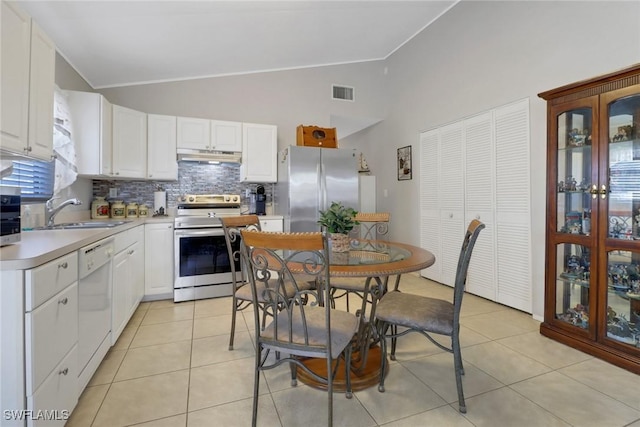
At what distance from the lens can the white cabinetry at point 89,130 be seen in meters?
2.80

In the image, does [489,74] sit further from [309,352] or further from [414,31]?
[309,352]

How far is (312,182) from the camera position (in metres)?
3.81

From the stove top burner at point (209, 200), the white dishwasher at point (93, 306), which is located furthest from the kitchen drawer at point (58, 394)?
the stove top burner at point (209, 200)

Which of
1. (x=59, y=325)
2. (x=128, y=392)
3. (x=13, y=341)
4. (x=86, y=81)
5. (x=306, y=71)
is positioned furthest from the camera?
(x=306, y=71)

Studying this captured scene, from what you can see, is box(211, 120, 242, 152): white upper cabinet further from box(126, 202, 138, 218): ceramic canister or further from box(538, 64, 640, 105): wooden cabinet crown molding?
box(538, 64, 640, 105): wooden cabinet crown molding

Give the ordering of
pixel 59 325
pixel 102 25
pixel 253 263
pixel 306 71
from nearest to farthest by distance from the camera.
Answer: pixel 59 325, pixel 253 263, pixel 102 25, pixel 306 71

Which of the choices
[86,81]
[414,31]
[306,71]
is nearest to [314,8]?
[306,71]

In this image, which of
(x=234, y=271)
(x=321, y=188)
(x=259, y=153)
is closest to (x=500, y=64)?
(x=321, y=188)

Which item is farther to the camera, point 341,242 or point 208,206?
point 208,206

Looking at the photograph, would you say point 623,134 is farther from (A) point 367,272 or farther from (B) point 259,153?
(B) point 259,153

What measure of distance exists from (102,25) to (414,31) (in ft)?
12.1

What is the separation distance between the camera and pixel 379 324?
5.67 ft

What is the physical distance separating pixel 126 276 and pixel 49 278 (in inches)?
53.0

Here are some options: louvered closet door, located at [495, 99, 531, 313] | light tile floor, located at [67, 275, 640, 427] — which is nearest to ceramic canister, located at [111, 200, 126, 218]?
light tile floor, located at [67, 275, 640, 427]
